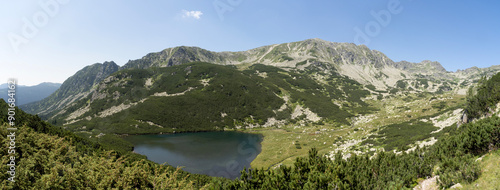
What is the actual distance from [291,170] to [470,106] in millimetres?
39312

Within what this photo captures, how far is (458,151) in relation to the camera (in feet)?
52.1

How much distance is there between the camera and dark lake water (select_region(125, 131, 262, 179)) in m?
60.5

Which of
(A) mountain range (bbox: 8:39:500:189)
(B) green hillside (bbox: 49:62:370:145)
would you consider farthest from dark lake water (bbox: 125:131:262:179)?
(B) green hillside (bbox: 49:62:370:145)

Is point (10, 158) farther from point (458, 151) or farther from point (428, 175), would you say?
point (458, 151)

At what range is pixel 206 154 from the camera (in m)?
74.8

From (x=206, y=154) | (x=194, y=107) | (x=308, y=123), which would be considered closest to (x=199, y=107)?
(x=194, y=107)

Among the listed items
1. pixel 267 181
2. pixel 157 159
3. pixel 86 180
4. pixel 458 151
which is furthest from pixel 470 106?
pixel 157 159

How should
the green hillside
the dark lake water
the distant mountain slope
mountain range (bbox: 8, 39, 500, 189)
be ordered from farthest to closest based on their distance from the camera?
the distant mountain slope → the green hillside → the dark lake water → mountain range (bbox: 8, 39, 500, 189)

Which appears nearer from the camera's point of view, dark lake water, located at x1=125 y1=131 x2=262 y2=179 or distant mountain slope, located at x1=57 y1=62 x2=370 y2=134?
dark lake water, located at x1=125 y1=131 x2=262 y2=179

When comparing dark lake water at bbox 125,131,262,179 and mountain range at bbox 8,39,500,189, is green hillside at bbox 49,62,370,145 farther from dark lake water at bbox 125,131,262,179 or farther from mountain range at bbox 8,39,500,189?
dark lake water at bbox 125,131,262,179

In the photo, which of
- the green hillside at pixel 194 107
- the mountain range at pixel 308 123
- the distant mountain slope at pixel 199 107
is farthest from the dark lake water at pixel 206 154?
the distant mountain slope at pixel 199 107

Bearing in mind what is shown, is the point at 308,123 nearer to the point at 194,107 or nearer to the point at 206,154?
the point at 206,154

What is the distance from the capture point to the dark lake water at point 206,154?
6053 cm

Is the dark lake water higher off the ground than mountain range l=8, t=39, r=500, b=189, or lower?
lower
